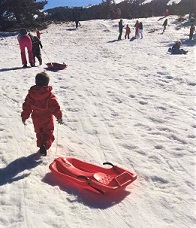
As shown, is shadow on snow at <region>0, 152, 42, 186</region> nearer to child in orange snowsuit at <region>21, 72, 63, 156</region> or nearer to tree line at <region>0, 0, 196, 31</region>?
child in orange snowsuit at <region>21, 72, 63, 156</region>

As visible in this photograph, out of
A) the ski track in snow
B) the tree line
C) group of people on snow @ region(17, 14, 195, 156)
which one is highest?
group of people on snow @ region(17, 14, 195, 156)

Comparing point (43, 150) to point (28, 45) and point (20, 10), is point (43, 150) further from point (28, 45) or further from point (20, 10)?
point (20, 10)

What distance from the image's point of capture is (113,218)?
3969 millimetres

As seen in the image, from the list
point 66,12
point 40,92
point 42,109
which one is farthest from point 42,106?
point 66,12

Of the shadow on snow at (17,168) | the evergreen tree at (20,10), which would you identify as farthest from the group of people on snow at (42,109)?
the evergreen tree at (20,10)

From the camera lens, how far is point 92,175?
471 cm

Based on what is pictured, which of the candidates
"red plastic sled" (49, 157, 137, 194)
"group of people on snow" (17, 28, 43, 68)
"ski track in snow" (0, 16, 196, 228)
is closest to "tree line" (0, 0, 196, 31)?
"group of people on snow" (17, 28, 43, 68)

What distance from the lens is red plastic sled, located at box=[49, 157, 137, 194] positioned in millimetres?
4422

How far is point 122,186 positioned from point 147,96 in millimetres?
5038

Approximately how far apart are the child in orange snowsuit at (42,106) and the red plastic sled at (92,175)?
0.59 metres

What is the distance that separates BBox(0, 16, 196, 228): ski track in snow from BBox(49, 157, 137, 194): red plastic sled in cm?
12

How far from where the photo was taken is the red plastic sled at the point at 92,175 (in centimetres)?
442

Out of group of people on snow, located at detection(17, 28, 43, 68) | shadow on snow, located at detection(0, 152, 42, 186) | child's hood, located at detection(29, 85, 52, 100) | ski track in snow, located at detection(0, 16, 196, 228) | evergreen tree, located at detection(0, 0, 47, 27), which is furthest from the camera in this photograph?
evergreen tree, located at detection(0, 0, 47, 27)

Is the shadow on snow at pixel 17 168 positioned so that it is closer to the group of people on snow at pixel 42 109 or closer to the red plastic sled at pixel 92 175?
the group of people on snow at pixel 42 109
